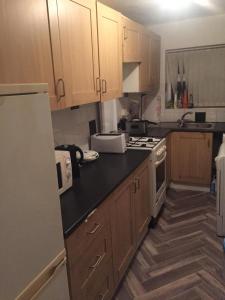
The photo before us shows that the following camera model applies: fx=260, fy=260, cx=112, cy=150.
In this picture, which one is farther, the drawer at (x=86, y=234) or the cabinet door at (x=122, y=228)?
the cabinet door at (x=122, y=228)

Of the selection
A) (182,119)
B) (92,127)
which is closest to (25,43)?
(92,127)

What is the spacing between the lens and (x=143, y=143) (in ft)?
9.29

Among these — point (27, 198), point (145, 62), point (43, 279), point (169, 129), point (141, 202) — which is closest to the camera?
point (27, 198)

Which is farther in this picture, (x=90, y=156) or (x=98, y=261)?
(x=90, y=156)

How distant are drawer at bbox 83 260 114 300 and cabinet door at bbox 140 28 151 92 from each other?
80.9 inches

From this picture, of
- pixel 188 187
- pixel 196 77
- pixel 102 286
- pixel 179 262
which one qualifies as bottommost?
pixel 179 262

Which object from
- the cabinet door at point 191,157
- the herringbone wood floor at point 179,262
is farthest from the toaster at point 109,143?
the cabinet door at point 191,157

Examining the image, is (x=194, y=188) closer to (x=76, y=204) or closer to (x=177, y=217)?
(x=177, y=217)

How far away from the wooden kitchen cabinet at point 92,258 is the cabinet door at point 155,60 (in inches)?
90.1

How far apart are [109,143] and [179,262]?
1.24m

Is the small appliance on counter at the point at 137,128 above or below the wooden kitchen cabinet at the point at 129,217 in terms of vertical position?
above

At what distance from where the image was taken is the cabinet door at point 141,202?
2.26 m

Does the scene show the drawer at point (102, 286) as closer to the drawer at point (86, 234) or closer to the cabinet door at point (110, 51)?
the drawer at point (86, 234)

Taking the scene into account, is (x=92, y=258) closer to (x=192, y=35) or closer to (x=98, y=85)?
(x=98, y=85)
